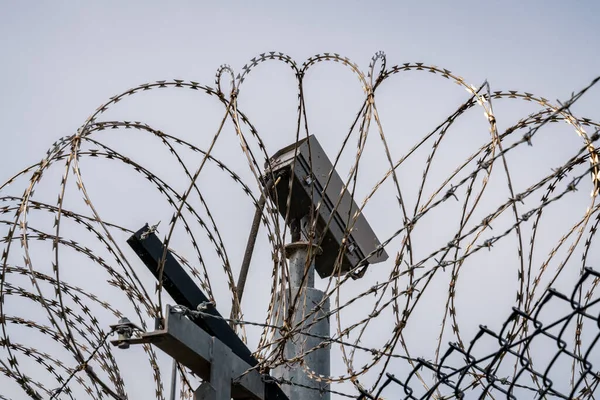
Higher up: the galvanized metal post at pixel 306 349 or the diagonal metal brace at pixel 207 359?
the galvanized metal post at pixel 306 349

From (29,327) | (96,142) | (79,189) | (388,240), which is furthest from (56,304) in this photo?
(388,240)

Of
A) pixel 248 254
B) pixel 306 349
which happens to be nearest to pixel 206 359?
pixel 306 349

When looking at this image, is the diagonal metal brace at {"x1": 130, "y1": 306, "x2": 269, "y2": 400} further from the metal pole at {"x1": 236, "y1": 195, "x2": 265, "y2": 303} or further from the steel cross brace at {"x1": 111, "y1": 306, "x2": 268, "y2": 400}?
the metal pole at {"x1": 236, "y1": 195, "x2": 265, "y2": 303}

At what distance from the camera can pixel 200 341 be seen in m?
5.55

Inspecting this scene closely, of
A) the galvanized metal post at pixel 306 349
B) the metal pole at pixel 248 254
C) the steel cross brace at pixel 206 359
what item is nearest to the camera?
the steel cross brace at pixel 206 359

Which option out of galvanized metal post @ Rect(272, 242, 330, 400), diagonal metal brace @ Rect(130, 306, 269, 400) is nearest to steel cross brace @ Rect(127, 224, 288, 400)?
diagonal metal brace @ Rect(130, 306, 269, 400)

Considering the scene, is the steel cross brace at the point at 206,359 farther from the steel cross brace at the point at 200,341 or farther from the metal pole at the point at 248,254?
the metal pole at the point at 248,254

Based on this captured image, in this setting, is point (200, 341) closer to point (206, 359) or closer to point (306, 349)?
point (206, 359)

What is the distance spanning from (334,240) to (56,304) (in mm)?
2737

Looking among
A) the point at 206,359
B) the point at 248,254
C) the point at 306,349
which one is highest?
the point at 248,254

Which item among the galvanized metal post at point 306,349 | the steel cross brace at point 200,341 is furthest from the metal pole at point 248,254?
the steel cross brace at point 200,341

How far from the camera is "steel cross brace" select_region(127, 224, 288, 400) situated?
536cm

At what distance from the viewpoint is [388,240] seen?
5.70 meters

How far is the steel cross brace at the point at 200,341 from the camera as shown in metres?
5.36
